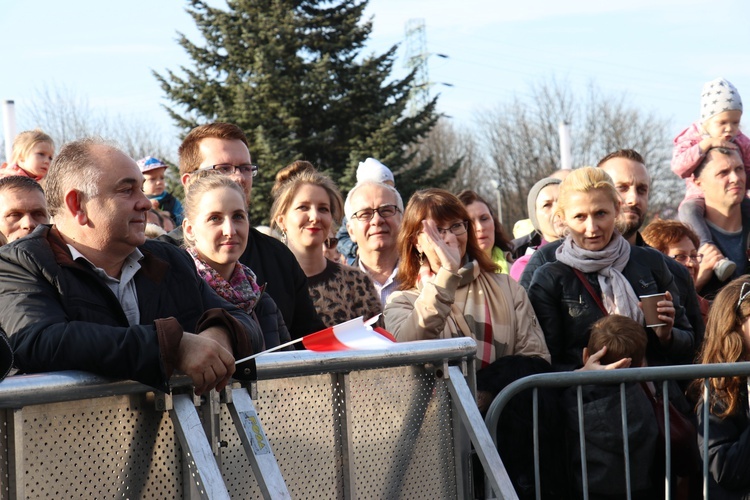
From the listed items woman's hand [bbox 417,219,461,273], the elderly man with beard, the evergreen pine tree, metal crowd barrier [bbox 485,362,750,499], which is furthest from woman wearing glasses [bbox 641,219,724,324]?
the evergreen pine tree

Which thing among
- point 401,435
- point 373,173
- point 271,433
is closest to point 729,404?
point 401,435

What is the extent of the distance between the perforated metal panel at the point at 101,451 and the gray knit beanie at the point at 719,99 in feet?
17.8

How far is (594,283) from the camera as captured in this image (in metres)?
5.12

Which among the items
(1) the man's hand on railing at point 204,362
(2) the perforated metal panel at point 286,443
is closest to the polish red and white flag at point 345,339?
(2) the perforated metal panel at point 286,443

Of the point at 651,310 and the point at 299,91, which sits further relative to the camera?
the point at 299,91

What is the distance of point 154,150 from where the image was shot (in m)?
42.0

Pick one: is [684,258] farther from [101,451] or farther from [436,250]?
[101,451]

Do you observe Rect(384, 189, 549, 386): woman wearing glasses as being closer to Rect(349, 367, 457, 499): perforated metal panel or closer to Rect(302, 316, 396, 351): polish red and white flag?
Rect(349, 367, 457, 499): perforated metal panel

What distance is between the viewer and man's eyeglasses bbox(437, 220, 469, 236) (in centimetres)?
507

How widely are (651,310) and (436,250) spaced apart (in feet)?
3.72

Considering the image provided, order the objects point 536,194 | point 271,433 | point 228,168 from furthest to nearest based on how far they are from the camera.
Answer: point 536,194 → point 228,168 → point 271,433

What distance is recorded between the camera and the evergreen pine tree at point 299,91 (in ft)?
83.6

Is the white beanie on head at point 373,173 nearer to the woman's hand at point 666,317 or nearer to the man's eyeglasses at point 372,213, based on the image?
the man's eyeglasses at point 372,213

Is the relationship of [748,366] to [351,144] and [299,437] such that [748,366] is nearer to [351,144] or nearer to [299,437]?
[299,437]
